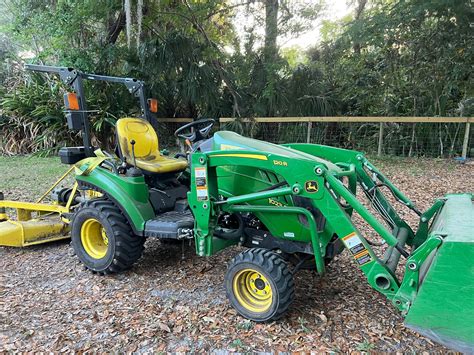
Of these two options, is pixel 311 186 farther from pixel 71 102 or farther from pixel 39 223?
pixel 39 223

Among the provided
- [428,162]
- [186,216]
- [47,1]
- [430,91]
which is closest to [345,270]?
[186,216]

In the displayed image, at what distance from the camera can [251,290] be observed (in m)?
2.59

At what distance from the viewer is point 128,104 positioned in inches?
422

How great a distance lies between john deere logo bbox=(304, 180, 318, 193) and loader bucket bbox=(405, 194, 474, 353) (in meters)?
0.69

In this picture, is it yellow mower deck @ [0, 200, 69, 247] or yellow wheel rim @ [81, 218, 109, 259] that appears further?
yellow mower deck @ [0, 200, 69, 247]

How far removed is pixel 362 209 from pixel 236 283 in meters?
0.96

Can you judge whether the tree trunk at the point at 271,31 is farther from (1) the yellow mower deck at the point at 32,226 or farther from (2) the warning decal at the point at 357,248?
(2) the warning decal at the point at 357,248

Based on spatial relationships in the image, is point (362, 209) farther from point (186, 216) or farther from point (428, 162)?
point (428, 162)

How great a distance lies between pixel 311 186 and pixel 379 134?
7.23 m

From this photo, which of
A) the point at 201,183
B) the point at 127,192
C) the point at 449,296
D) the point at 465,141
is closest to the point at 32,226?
the point at 127,192

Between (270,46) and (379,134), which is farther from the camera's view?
(270,46)

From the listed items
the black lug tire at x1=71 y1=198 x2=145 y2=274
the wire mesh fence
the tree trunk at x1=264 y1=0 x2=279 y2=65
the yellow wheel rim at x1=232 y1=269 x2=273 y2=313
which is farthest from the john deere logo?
the tree trunk at x1=264 y1=0 x2=279 y2=65

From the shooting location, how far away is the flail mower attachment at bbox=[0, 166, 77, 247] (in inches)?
145

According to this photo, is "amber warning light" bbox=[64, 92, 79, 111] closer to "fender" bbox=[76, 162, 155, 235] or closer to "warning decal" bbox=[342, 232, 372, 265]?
"fender" bbox=[76, 162, 155, 235]
